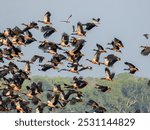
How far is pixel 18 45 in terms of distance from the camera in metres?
64.4

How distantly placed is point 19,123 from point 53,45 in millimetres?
17197

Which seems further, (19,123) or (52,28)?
(52,28)

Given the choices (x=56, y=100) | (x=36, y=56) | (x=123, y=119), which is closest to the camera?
(x=123, y=119)

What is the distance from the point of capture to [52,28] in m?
64.0


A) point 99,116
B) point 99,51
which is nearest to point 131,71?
point 99,51

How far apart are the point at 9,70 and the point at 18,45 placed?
2.00 metres

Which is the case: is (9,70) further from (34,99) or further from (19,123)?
(19,123)

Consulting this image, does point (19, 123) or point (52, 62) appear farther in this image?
point (52, 62)

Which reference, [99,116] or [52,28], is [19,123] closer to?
[99,116]

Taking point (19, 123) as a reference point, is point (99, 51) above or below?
above

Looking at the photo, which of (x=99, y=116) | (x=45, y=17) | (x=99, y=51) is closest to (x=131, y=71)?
(x=99, y=51)

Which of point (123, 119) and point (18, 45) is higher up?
point (18, 45)

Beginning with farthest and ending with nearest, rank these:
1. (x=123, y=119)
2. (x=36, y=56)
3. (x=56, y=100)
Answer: (x=36, y=56), (x=56, y=100), (x=123, y=119)

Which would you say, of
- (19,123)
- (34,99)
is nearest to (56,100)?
(34,99)
